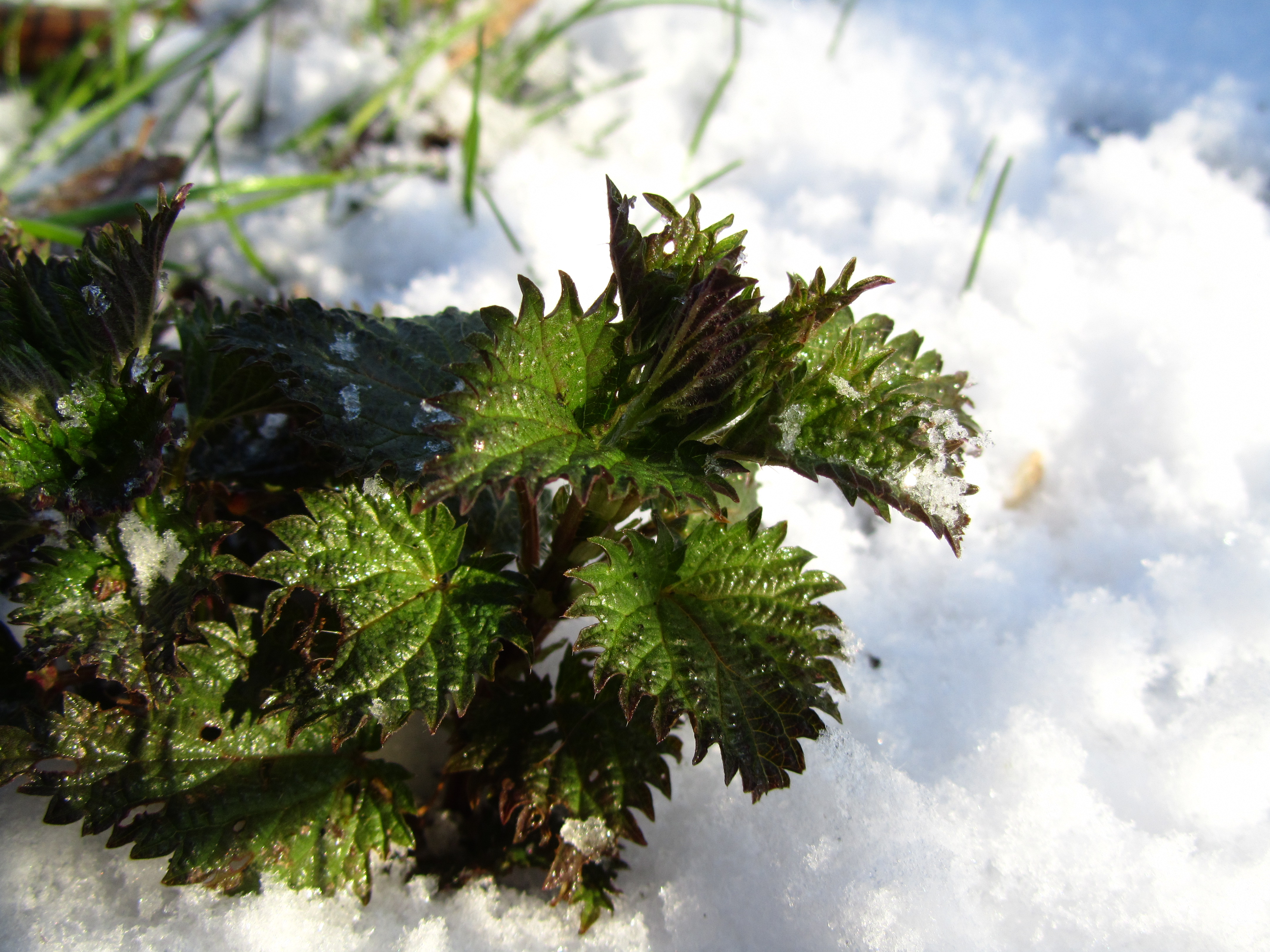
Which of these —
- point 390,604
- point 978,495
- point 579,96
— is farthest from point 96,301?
point 579,96

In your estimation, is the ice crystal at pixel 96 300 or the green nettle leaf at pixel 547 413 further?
the ice crystal at pixel 96 300

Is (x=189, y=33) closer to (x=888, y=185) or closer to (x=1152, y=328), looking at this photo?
(x=888, y=185)

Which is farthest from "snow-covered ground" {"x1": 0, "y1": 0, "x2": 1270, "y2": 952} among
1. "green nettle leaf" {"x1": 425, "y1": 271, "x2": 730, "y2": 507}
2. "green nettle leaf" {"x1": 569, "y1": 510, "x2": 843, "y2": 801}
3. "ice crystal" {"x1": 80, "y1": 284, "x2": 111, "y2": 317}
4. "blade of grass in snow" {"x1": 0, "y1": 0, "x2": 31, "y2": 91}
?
"blade of grass in snow" {"x1": 0, "y1": 0, "x2": 31, "y2": 91}

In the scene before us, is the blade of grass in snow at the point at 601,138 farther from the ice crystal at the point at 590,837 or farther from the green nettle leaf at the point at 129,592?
the ice crystal at the point at 590,837

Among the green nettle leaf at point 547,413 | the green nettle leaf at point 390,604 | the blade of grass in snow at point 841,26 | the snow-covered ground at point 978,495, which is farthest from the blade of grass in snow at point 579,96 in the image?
the green nettle leaf at point 390,604

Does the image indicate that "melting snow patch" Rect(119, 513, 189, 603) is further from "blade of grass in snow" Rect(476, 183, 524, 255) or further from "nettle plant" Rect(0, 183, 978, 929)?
"blade of grass in snow" Rect(476, 183, 524, 255)
